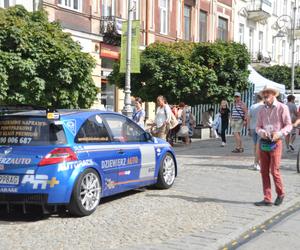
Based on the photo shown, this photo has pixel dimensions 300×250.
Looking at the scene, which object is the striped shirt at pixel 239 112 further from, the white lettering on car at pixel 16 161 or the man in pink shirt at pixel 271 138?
the white lettering on car at pixel 16 161

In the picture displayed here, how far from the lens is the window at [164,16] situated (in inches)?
1231

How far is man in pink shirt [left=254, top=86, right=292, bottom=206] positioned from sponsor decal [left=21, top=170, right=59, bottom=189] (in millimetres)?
3108

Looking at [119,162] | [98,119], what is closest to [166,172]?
[119,162]

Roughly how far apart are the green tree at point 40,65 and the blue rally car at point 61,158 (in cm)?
304

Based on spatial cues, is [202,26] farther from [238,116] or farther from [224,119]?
[238,116]

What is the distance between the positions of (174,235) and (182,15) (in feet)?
91.3

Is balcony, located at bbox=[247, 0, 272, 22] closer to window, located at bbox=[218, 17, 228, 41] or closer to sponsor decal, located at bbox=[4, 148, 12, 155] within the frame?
window, located at bbox=[218, 17, 228, 41]

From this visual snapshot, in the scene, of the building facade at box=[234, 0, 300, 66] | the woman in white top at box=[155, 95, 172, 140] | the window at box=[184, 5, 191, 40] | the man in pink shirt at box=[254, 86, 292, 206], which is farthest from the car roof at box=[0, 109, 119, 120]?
the building facade at box=[234, 0, 300, 66]

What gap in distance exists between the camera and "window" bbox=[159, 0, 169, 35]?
3127 centimetres

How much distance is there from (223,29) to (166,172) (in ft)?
103

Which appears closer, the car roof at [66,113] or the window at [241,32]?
the car roof at [66,113]

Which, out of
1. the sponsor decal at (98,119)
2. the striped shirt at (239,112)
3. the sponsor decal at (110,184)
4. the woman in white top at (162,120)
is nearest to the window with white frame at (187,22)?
the striped shirt at (239,112)

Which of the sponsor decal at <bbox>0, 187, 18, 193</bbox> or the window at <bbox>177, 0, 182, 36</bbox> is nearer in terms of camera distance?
the sponsor decal at <bbox>0, 187, 18, 193</bbox>

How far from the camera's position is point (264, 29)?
4775cm
